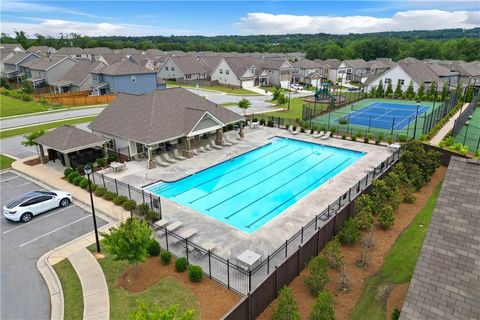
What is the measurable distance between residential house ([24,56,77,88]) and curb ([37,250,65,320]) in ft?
206

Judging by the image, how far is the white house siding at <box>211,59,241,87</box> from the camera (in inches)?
3112

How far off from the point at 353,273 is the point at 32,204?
18.3 metres

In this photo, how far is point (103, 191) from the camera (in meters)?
21.8

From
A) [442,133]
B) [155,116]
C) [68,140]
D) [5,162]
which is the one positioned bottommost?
[5,162]

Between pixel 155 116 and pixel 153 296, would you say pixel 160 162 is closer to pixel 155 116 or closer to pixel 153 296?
pixel 155 116

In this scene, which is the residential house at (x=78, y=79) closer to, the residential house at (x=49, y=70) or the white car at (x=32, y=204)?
the residential house at (x=49, y=70)

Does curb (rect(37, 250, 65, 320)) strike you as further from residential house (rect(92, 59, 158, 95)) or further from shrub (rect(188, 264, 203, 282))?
residential house (rect(92, 59, 158, 95))

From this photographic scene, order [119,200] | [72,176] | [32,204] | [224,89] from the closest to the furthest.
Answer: [32,204] → [119,200] → [72,176] → [224,89]

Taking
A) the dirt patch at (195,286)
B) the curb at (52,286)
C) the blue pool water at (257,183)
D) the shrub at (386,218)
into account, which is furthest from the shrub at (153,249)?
the shrub at (386,218)

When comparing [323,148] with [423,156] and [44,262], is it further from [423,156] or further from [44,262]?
[44,262]

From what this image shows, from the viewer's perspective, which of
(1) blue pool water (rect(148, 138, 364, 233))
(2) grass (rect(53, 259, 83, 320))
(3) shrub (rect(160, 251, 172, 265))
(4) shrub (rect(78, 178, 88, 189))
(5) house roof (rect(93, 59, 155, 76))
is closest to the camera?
(2) grass (rect(53, 259, 83, 320))

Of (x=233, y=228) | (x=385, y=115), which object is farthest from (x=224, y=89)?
(x=233, y=228)

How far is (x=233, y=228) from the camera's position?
60.2ft

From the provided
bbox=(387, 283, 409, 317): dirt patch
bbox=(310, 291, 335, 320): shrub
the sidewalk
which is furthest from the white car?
the sidewalk
